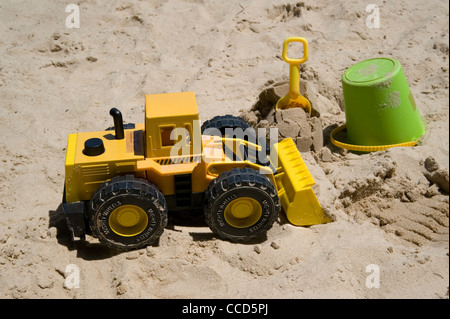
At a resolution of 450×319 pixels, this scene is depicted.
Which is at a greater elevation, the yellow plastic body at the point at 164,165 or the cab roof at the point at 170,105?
the cab roof at the point at 170,105

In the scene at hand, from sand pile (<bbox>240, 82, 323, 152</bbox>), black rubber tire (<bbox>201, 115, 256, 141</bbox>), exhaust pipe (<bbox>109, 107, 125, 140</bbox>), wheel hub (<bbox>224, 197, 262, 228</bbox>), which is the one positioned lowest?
wheel hub (<bbox>224, 197, 262, 228</bbox>)

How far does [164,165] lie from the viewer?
156 inches

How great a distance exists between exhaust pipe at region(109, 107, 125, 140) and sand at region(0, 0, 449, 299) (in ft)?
2.44

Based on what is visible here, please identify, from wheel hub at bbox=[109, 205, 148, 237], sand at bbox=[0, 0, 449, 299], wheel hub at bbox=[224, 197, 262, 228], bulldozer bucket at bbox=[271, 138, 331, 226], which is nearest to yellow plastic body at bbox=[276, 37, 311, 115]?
sand at bbox=[0, 0, 449, 299]

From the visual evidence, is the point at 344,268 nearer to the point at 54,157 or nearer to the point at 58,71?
the point at 54,157

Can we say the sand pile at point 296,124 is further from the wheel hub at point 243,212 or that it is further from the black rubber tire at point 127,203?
the black rubber tire at point 127,203

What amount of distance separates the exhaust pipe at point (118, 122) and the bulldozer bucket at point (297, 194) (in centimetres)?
119

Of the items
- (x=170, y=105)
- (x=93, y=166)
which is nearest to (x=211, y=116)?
(x=170, y=105)

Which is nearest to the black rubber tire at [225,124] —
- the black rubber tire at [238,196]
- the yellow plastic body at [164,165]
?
the yellow plastic body at [164,165]

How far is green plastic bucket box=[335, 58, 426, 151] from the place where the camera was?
4.75 metres

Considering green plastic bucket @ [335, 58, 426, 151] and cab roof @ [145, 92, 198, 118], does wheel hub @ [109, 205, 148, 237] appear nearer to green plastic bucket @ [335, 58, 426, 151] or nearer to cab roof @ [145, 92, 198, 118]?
cab roof @ [145, 92, 198, 118]

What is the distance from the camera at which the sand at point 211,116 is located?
3.70 meters

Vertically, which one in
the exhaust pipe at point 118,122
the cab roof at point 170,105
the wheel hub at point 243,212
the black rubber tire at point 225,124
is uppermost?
the cab roof at point 170,105

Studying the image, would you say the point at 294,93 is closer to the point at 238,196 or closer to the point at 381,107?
the point at 381,107
